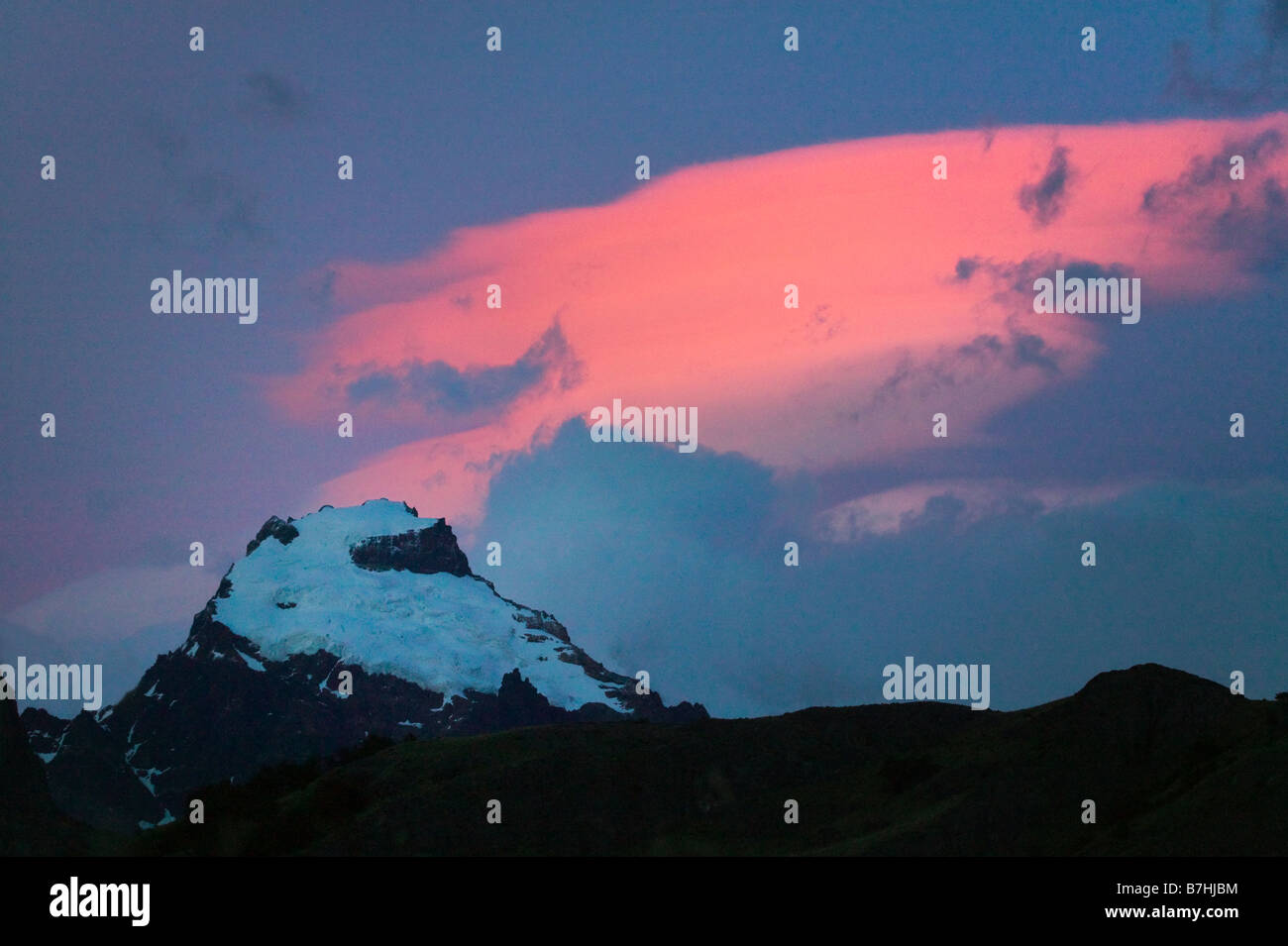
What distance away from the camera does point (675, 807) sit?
10425 centimetres

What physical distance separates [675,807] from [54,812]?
60655 millimetres
